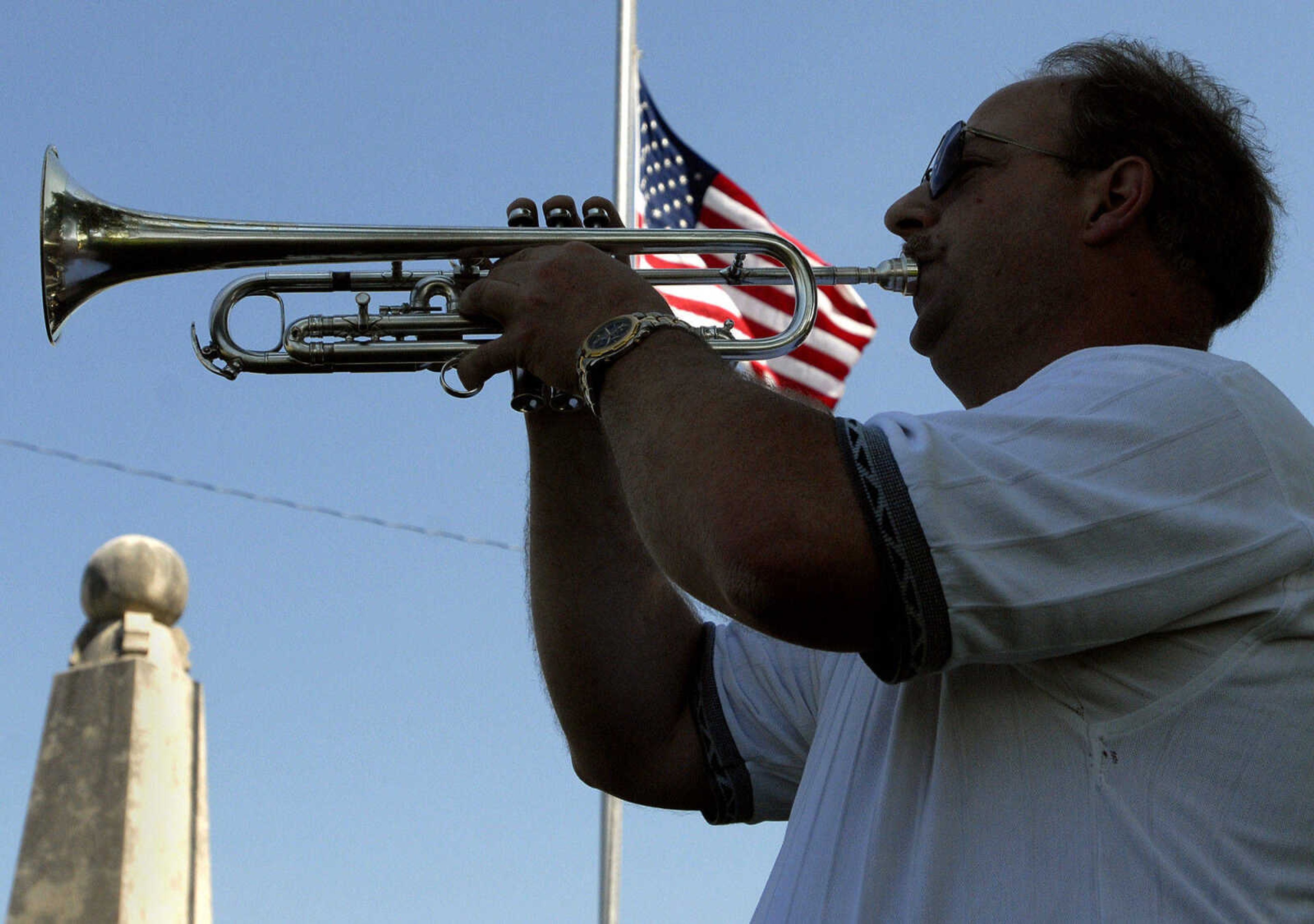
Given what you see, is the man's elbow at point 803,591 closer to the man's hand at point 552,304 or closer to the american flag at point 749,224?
the man's hand at point 552,304

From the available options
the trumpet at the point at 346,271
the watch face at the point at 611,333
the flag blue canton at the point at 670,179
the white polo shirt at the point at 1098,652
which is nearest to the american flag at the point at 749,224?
the flag blue canton at the point at 670,179

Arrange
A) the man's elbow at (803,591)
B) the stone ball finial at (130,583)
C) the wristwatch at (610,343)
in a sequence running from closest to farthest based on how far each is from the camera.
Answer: the man's elbow at (803,591)
the wristwatch at (610,343)
the stone ball finial at (130,583)

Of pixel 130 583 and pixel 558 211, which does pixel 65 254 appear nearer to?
pixel 558 211

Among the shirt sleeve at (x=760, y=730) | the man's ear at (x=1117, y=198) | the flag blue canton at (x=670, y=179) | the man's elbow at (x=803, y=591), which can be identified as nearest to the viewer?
the man's elbow at (x=803, y=591)

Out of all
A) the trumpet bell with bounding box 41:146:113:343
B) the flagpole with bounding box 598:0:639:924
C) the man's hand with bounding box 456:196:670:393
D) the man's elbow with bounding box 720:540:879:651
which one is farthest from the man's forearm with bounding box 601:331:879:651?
the flagpole with bounding box 598:0:639:924

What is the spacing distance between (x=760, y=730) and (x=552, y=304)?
868 mm

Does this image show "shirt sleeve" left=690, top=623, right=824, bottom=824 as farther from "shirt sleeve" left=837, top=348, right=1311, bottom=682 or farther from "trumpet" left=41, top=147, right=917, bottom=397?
"shirt sleeve" left=837, top=348, right=1311, bottom=682

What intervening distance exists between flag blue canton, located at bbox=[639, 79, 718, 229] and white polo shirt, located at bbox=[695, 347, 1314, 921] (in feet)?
19.4

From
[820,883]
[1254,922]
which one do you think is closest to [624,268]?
[820,883]

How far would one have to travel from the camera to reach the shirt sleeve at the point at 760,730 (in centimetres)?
268

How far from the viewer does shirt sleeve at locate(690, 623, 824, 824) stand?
2682 millimetres

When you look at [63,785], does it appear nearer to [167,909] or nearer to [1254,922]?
[167,909]

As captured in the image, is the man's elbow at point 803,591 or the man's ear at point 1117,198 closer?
the man's elbow at point 803,591

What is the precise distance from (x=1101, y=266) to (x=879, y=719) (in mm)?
788
